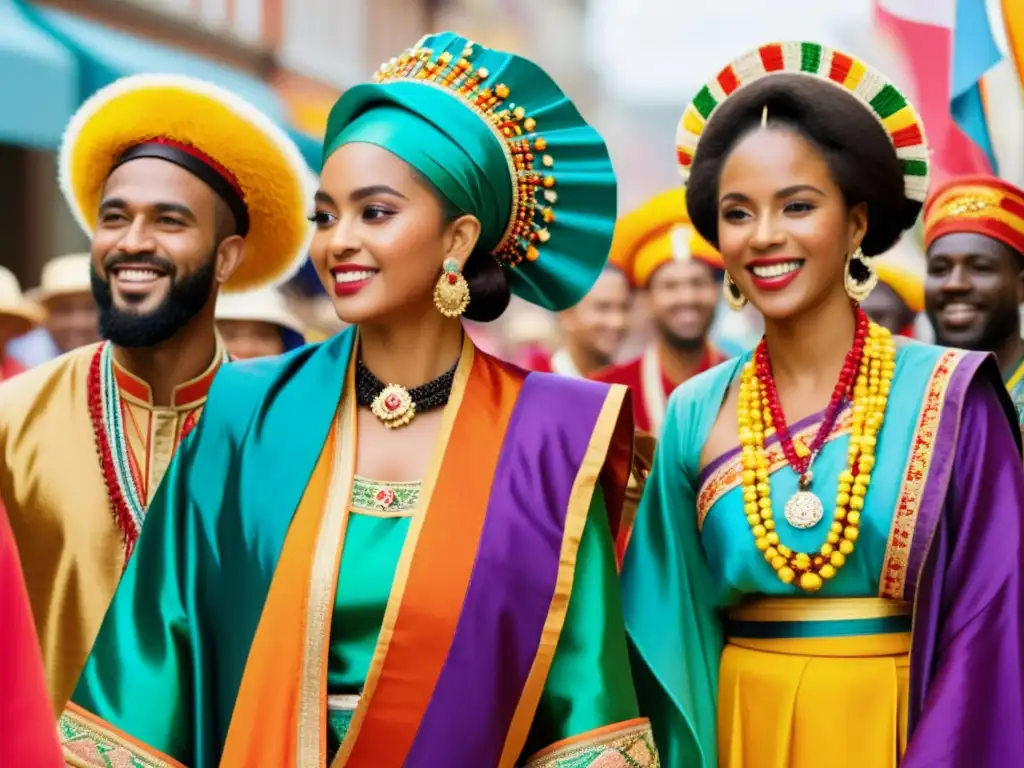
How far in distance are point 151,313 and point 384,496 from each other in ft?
3.33

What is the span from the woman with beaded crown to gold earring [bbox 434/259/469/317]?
61cm

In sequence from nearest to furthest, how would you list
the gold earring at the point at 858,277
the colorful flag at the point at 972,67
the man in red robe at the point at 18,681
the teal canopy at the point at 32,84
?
the man in red robe at the point at 18,681 → the gold earring at the point at 858,277 → the colorful flag at the point at 972,67 → the teal canopy at the point at 32,84

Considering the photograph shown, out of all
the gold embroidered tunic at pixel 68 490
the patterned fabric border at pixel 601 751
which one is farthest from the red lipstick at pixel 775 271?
the gold embroidered tunic at pixel 68 490

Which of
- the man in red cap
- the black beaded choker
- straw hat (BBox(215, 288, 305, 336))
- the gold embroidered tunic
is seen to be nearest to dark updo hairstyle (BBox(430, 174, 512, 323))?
the black beaded choker

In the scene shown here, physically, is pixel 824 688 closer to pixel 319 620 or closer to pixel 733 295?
pixel 733 295

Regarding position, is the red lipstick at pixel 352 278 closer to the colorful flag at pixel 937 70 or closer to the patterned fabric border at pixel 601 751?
the patterned fabric border at pixel 601 751

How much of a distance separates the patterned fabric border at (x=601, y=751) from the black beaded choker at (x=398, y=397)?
0.71 metres

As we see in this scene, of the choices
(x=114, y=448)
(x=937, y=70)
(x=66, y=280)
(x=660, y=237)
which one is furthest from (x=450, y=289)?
(x=66, y=280)

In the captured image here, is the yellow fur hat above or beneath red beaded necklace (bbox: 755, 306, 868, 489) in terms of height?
above

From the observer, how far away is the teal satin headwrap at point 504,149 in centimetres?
295

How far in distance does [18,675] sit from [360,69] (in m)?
14.5

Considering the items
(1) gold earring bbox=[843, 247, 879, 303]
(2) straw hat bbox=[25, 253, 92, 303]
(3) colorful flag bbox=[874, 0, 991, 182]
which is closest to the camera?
(1) gold earring bbox=[843, 247, 879, 303]

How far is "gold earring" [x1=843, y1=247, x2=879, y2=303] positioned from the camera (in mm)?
3219

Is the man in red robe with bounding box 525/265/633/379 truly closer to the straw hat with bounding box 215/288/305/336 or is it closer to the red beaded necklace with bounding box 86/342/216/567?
the straw hat with bounding box 215/288/305/336
